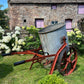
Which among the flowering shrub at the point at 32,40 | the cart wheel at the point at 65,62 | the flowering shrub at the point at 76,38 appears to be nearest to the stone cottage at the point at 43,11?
the flowering shrub at the point at 32,40

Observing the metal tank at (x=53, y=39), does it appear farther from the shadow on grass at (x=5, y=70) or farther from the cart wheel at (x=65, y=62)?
the shadow on grass at (x=5, y=70)

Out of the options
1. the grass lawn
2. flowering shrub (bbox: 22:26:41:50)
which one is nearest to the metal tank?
the grass lawn

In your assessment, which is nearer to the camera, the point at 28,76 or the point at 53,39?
the point at 53,39

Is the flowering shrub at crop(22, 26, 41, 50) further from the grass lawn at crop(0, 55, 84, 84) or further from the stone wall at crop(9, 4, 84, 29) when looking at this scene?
the stone wall at crop(9, 4, 84, 29)

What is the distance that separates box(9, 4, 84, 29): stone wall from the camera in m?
12.1

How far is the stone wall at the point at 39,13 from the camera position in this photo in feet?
39.7

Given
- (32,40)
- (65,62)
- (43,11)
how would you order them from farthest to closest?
(43,11) < (32,40) < (65,62)

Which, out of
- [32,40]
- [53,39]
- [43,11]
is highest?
[43,11]

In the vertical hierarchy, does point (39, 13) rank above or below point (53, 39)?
above

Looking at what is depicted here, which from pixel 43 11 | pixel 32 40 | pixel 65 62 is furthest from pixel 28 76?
pixel 43 11

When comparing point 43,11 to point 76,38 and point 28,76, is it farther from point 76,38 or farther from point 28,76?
point 28,76

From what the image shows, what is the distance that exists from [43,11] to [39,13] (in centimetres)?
55

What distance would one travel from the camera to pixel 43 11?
1235 centimetres

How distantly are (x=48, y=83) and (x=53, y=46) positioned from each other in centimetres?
144
